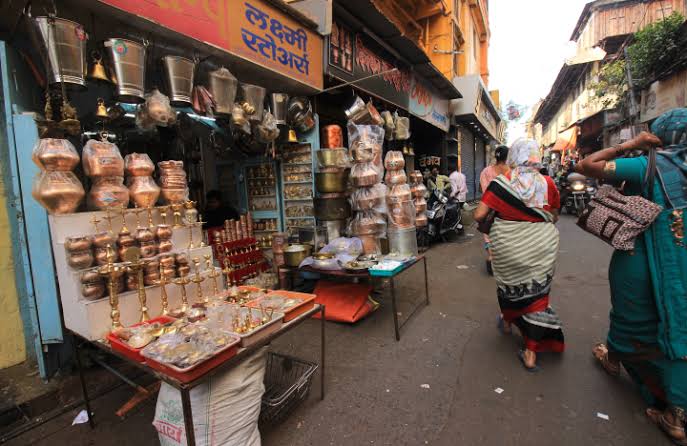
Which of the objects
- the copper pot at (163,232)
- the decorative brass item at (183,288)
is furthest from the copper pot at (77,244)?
the decorative brass item at (183,288)

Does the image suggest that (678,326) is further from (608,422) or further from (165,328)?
(165,328)

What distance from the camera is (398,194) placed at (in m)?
4.51

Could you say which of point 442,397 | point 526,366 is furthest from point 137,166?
point 526,366

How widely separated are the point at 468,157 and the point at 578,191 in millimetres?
4415

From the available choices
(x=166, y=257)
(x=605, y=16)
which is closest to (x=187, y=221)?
(x=166, y=257)

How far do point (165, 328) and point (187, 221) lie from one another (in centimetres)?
105

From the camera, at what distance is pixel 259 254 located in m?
4.71

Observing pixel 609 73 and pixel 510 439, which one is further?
pixel 609 73

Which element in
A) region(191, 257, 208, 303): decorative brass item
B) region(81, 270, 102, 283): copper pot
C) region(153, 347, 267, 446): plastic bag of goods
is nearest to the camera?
region(153, 347, 267, 446): plastic bag of goods

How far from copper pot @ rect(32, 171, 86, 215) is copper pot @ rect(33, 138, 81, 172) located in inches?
1.7

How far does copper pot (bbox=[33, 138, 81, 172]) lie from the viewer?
200cm

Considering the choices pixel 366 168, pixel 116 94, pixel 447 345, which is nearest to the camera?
pixel 116 94

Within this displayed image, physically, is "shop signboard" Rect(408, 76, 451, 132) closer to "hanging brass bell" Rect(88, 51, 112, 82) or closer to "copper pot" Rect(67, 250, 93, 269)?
"hanging brass bell" Rect(88, 51, 112, 82)

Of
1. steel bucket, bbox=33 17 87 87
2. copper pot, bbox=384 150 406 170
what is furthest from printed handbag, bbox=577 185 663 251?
steel bucket, bbox=33 17 87 87
